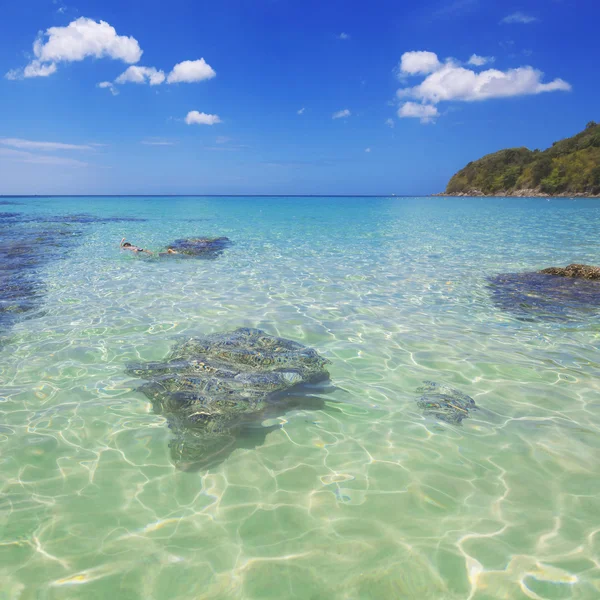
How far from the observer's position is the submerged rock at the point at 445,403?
160 inches

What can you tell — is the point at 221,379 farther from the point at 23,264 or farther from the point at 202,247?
the point at 202,247

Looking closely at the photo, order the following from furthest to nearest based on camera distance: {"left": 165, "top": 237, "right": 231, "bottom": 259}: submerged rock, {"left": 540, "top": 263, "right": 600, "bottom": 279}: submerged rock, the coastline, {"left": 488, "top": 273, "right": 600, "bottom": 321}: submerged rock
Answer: the coastline < {"left": 165, "top": 237, "right": 231, "bottom": 259}: submerged rock < {"left": 540, "top": 263, "right": 600, "bottom": 279}: submerged rock < {"left": 488, "top": 273, "right": 600, "bottom": 321}: submerged rock

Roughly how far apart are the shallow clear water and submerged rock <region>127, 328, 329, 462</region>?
0.71 feet

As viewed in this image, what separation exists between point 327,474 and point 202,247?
13.6 metres

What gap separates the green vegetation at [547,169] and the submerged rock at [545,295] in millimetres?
83553

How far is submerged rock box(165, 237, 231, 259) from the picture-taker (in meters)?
14.3

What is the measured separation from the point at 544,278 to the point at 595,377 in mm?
5832

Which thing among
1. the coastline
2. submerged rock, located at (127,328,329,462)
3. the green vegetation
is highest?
the green vegetation

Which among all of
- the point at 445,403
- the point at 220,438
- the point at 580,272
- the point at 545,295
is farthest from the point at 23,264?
the point at 580,272

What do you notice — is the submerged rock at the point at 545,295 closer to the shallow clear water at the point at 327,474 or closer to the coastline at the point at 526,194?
the shallow clear water at the point at 327,474

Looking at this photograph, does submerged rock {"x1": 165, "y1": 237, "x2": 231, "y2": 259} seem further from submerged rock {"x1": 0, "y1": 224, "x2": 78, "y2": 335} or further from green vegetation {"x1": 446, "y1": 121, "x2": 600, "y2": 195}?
green vegetation {"x1": 446, "y1": 121, "x2": 600, "y2": 195}

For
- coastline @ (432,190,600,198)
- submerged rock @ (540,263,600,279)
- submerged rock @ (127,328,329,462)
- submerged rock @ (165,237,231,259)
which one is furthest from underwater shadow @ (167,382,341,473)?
coastline @ (432,190,600,198)

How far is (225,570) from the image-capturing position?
2.39 meters

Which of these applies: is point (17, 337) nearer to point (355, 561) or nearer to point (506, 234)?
point (355, 561)
